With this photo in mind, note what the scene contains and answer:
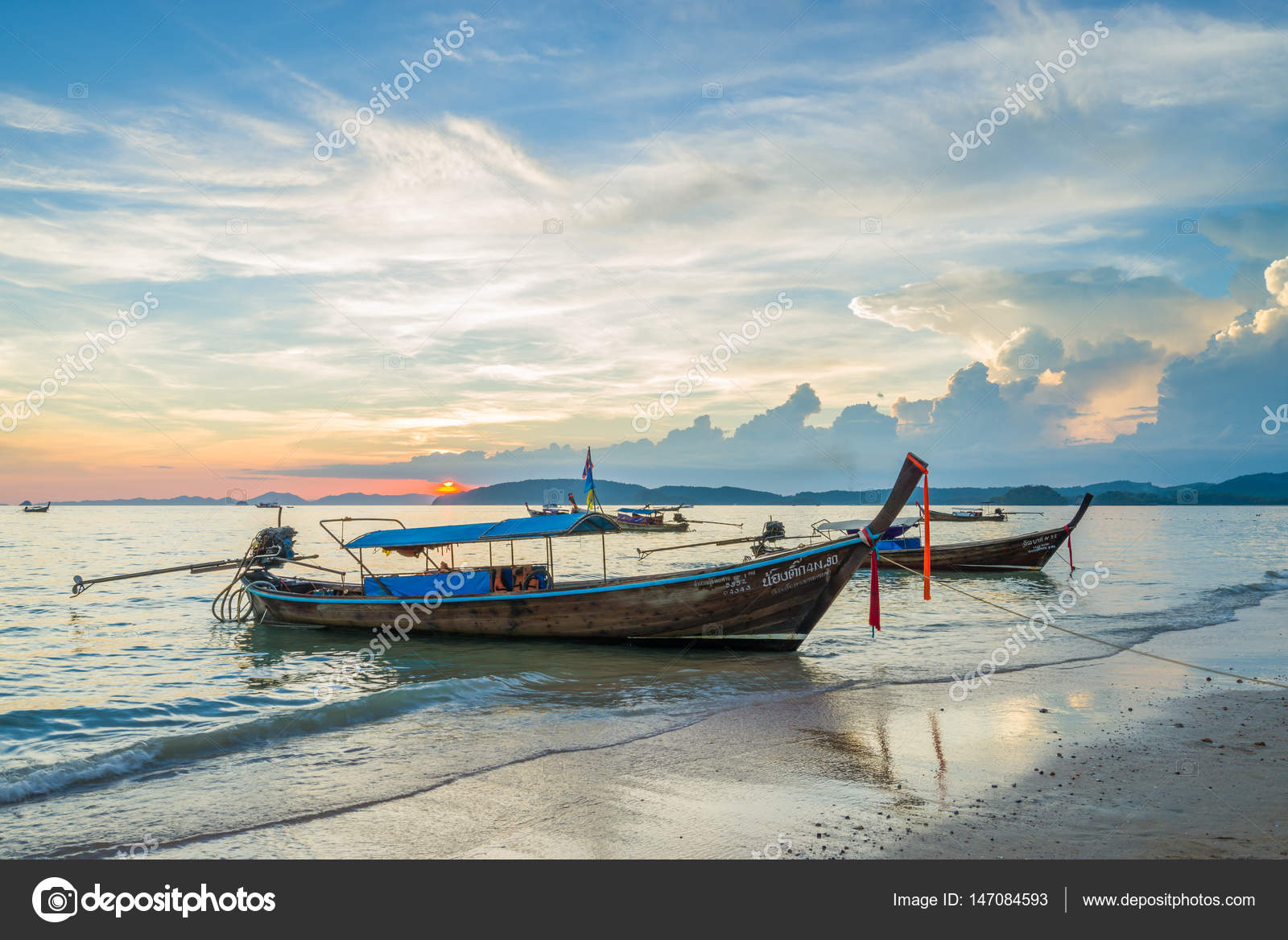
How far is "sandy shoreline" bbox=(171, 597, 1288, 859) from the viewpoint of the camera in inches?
228

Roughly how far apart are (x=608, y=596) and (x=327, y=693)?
17.4 ft

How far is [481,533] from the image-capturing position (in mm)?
15812

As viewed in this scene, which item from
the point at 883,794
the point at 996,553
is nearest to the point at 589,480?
the point at 996,553

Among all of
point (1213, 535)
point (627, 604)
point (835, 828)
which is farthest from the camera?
point (1213, 535)

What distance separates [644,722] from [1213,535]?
2955 inches

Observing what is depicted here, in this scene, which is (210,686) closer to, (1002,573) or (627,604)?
(627,604)

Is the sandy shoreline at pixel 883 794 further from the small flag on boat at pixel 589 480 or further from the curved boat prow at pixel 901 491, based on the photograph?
the small flag on boat at pixel 589 480

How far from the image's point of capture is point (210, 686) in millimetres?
14016
